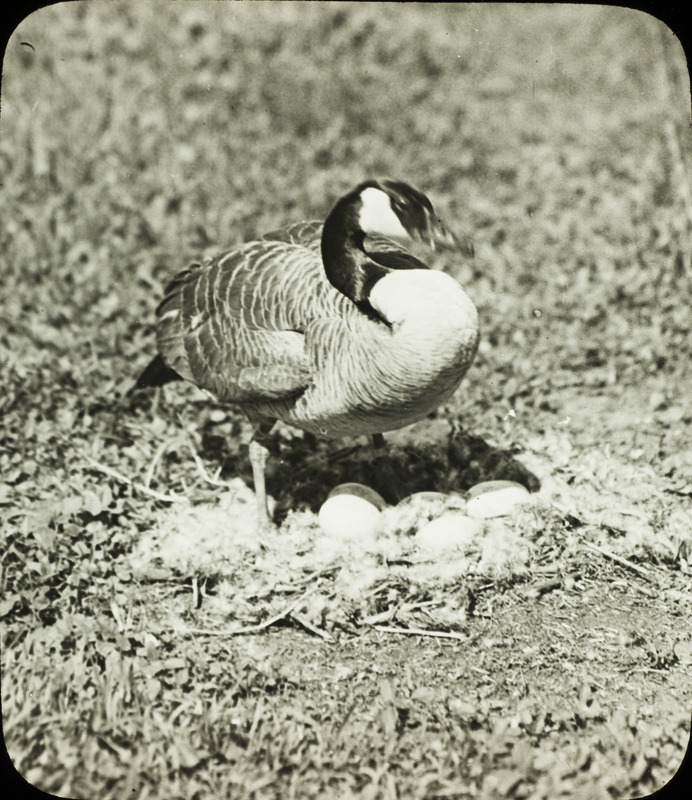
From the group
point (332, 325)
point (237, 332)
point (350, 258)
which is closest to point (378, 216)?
point (350, 258)

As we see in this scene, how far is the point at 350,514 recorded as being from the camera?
359 centimetres

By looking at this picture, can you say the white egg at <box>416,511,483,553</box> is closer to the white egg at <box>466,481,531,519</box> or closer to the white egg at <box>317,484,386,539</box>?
the white egg at <box>466,481,531,519</box>

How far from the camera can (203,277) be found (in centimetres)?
377

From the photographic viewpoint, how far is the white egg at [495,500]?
3604mm

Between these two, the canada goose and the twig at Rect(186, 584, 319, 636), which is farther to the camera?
the twig at Rect(186, 584, 319, 636)

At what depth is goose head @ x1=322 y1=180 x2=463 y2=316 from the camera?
294cm

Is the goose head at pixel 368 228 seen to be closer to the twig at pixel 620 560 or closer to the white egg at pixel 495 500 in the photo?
the white egg at pixel 495 500

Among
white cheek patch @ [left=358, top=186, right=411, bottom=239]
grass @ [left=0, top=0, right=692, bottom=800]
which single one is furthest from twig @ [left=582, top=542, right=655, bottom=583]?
white cheek patch @ [left=358, top=186, right=411, bottom=239]

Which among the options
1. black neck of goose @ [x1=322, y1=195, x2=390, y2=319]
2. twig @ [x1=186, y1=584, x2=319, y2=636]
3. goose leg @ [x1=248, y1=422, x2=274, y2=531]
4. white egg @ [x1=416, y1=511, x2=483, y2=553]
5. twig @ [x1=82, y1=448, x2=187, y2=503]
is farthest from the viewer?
twig @ [x1=82, y1=448, x2=187, y2=503]

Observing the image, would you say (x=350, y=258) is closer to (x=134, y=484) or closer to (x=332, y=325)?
(x=332, y=325)

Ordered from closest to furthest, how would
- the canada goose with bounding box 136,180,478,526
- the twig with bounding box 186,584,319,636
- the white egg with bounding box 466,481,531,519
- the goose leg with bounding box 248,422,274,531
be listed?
the canada goose with bounding box 136,180,478,526
the twig with bounding box 186,584,319,636
the white egg with bounding box 466,481,531,519
the goose leg with bounding box 248,422,274,531

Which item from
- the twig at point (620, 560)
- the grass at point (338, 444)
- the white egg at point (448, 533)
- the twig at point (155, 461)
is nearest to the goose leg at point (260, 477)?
the grass at point (338, 444)

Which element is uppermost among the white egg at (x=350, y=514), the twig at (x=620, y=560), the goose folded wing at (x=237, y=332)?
the goose folded wing at (x=237, y=332)

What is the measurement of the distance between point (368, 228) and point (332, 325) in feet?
1.32
